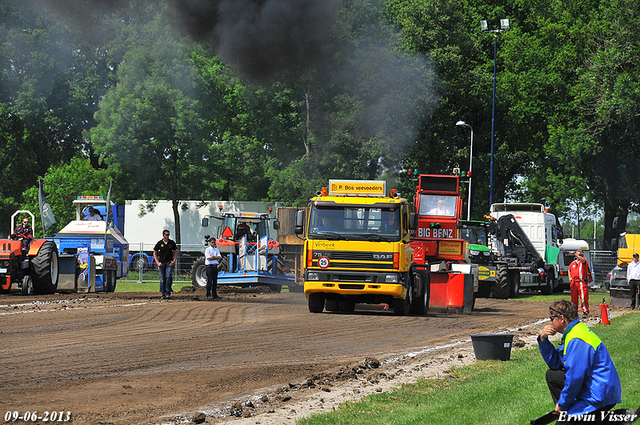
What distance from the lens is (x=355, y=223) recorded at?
18812 mm

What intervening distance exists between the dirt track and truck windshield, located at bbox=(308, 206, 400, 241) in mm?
1934

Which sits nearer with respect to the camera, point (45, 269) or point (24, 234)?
point (45, 269)

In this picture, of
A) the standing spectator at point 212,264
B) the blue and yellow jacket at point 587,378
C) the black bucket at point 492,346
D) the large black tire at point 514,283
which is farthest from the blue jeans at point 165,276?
the blue and yellow jacket at point 587,378

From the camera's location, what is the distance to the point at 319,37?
2189cm

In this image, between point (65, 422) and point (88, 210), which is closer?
point (65, 422)

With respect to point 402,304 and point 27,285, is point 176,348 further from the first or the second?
point 27,285

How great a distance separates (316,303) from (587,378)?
14071mm

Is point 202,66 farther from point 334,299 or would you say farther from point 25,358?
point 25,358

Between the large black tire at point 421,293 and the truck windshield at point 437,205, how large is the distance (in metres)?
5.30

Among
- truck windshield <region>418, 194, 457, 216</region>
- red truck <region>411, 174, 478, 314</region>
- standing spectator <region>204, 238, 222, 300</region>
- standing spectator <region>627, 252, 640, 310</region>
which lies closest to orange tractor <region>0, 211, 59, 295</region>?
standing spectator <region>204, 238, 222, 300</region>

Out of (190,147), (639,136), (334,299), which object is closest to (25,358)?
(334,299)

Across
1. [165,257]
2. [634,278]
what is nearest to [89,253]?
[165,257]

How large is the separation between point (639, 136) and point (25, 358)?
4111 centimetres

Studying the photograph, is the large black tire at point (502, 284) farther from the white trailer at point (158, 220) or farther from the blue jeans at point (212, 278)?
the white trailer at point (158, 220)
